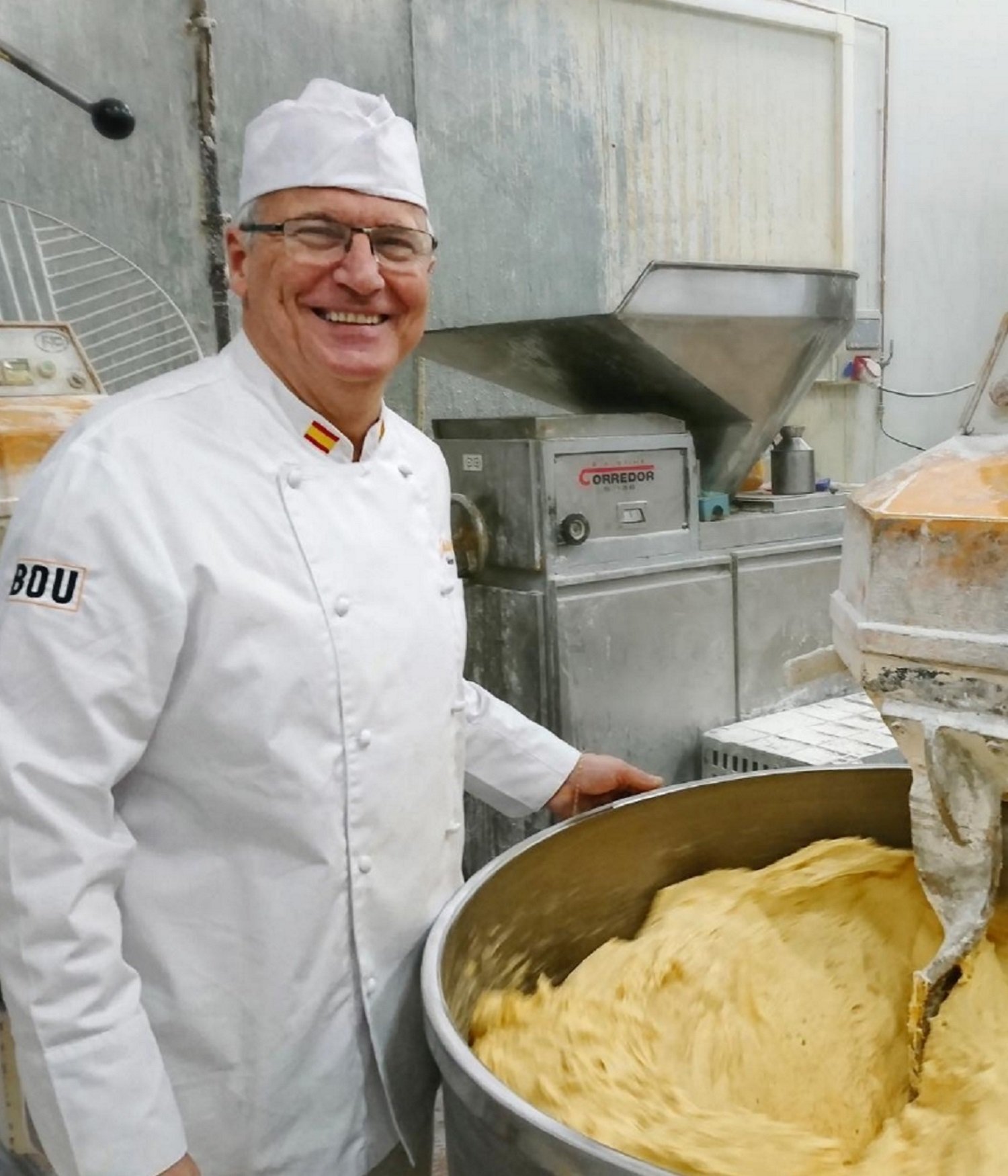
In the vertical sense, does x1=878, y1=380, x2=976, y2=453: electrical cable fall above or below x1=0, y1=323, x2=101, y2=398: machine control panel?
below

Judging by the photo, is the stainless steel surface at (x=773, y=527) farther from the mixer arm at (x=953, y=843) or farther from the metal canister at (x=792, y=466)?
the mixer arm at (x=953, y=843)

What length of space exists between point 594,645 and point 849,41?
2.77m

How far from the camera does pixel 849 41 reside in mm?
3605

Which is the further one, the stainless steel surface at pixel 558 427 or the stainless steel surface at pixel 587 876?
the stainless steel surface at pixel 558 427

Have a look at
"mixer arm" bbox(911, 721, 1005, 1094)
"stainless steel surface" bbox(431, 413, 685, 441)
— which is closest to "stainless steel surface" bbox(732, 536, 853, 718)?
"stainless steel surface" bbox(431, 413, 685, 441)

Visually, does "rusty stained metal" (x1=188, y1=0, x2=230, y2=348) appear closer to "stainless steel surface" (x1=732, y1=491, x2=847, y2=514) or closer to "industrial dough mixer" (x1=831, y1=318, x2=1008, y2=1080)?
"stainless steel surface" (x1=732, y1=491, x2=847, y2=514)

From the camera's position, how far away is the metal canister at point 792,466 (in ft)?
8.05

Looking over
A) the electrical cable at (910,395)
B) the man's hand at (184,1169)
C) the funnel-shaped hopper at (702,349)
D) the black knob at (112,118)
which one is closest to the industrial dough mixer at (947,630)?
the man's hand at (184,1169)

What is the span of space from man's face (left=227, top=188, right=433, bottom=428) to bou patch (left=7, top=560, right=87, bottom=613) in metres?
0.33

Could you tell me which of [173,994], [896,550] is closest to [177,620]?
[173,994]

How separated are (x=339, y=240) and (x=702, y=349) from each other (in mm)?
1158

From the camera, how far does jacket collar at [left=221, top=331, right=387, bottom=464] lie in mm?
1099

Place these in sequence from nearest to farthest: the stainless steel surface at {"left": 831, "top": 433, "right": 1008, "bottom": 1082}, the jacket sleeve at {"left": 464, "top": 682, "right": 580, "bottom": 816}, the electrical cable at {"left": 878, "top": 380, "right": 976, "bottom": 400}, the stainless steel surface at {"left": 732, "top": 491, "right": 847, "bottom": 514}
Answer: the stainless steel surface at {"left": 831, "top": 433, "right": 1008, "bottom": 1082}
the jacket sleeve at {"left": 464, "top": 682, "right": 580, "bottom": 816}
the stainless steel surface at {"left": 732, "top": 491, "right": 847, "bottom": 514}
the electrical cable at {"left": 878, "top": 380, "right": 976, "bottom": 400}

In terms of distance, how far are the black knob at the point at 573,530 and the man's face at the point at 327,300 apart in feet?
2.97
